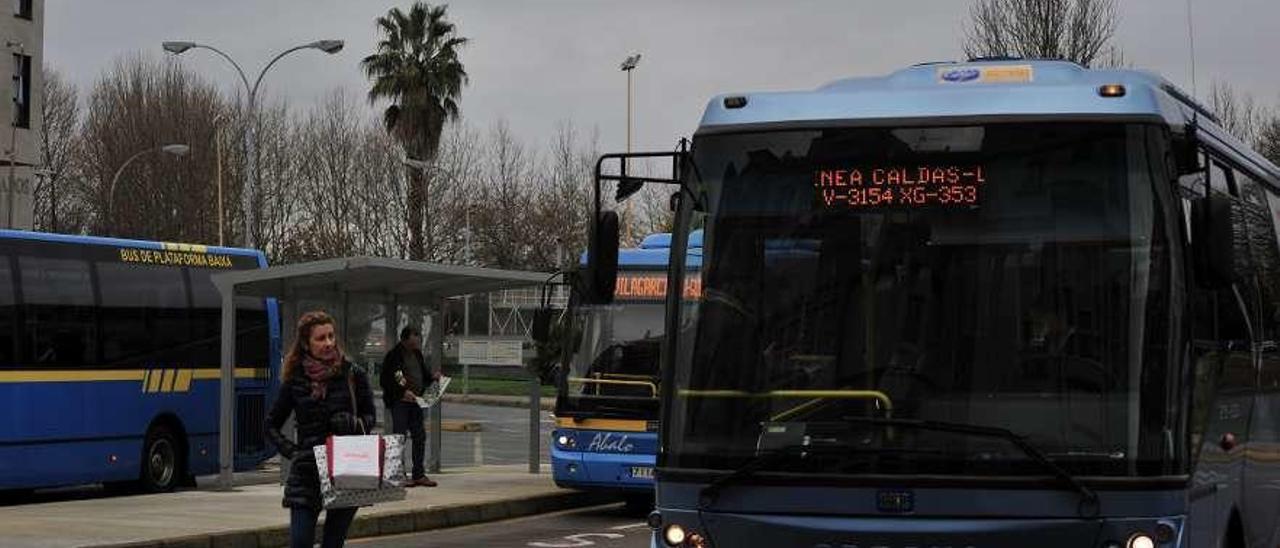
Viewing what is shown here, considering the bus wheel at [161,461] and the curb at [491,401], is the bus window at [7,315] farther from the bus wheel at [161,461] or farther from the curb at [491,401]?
the curb at [491,401]

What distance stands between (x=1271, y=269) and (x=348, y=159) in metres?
46.5

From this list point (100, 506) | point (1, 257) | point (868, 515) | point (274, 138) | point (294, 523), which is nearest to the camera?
point (868, 515)

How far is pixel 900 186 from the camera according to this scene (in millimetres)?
7234

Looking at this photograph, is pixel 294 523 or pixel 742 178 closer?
pixel 742 178

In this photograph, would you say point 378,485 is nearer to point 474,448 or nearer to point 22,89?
point 474,448

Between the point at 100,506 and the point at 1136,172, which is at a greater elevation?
the point at 1136,172

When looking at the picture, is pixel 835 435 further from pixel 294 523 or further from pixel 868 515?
pixel 294 523

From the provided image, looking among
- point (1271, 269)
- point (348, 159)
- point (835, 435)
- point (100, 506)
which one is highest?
point (348, 159)

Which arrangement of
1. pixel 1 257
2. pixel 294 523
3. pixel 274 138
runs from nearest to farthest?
pixel 294 523 → pixel 1 257 → pixel 274 138

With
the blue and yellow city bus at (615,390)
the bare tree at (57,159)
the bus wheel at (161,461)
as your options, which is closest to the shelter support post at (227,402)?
the bus wheel at (161,461)

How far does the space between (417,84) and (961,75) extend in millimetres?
48189

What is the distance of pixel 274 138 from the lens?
5472cm

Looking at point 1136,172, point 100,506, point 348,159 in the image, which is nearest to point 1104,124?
point 1136,172

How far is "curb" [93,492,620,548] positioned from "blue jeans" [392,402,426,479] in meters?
1.45
